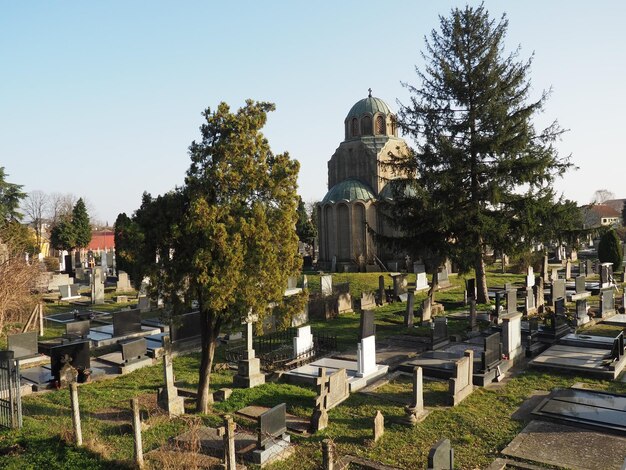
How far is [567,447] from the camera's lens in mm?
8297

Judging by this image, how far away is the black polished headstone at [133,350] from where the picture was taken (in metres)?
14.1

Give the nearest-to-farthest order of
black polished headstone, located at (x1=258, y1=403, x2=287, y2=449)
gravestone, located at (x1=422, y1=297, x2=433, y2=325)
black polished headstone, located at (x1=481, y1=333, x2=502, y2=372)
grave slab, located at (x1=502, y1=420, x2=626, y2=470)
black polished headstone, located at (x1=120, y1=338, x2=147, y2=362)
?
1. grave slab, located at (x1=502, y1=420, x2=626, y2=470)
2. black polished headstone, located at (x1=258, y1=403, x2=287, y2=449)
3. black polished headstone, located at (x1=481, y1=333, x2=502, y2=372)
4. black polished headstone, located at (x1=120, y1=338, x2=147, y2=362)
5. gravestone, located at (x1=422, y1=297, x2=433, y2=325)

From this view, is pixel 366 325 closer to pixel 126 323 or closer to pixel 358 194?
pixel 126 323

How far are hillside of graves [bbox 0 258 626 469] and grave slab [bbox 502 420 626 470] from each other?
0.17 ft

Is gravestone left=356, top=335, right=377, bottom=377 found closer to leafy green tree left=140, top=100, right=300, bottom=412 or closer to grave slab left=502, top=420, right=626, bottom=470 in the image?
leafy green tree left=140, top=100, right=300, bottom=412

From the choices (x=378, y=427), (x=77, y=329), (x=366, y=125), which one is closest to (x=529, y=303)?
(x=378, y=427)

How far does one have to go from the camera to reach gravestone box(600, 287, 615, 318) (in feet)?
63.9

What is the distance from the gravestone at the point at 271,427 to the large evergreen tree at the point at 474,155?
48.6 ft

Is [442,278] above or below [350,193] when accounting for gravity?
below

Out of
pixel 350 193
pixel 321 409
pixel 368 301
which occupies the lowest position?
pixel 321 409

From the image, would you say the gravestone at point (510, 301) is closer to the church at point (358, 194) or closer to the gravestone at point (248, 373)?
the gravestone at point (248, 373)

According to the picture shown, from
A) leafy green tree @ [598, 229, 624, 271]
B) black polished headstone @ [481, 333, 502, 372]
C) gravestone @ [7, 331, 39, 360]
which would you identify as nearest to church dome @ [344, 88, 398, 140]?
leafy green tree @ [598, 229, 624, 271]

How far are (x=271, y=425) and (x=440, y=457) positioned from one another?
121 inches

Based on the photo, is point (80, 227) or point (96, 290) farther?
point (80, 227)
